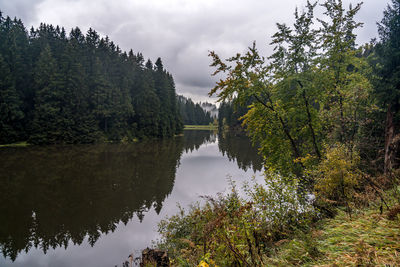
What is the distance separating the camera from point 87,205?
35.3 feet

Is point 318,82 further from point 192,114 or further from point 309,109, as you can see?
point 192,114

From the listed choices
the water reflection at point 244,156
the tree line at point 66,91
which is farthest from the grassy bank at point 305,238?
the tree line at point 66,91

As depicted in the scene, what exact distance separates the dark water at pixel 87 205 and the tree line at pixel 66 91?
15.9 meters

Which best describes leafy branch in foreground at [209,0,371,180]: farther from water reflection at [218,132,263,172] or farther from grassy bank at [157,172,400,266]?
water reflection at [218,132,263,172]

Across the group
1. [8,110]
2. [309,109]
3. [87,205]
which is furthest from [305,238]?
[8,110]

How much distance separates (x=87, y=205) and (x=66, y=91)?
33.4 m

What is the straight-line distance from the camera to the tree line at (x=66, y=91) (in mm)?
32250

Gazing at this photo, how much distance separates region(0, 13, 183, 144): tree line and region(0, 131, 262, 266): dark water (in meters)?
15.9

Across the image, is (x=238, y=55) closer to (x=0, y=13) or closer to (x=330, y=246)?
(x=330, y=246)

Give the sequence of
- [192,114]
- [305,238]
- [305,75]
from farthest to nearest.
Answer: [192,114] → [305,75] → [305,238]

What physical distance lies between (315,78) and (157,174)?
44.7ft

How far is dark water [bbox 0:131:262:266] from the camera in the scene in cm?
720

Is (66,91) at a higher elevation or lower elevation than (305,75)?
higher

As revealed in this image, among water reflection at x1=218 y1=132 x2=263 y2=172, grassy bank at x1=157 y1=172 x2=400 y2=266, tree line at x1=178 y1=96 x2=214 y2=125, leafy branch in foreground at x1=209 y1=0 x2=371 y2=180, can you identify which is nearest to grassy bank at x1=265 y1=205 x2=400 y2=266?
grassy bank at x1=157 y1=172 x2=400 y2=266
